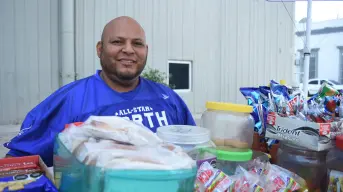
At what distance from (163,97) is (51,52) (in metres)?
4.45

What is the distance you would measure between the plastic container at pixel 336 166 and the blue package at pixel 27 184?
1010 millimetres

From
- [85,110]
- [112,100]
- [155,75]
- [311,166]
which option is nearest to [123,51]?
[112,100]

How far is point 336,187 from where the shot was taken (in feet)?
4.05

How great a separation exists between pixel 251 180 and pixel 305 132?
312 mm

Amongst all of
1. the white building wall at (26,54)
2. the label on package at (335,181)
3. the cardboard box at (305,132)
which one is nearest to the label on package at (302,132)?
the cardboard box at (305,132)

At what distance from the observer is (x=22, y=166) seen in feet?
3.43

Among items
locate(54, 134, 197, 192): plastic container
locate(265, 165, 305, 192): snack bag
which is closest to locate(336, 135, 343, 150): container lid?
locate(265, 165, 305, 192): snack bag

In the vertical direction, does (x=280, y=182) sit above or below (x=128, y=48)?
below

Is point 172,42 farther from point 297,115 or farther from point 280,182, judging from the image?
point 280,182

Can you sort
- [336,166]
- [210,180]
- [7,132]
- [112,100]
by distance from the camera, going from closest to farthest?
1. [210,180]
2. [336,166]
3. [112,100]
4. [7,132]

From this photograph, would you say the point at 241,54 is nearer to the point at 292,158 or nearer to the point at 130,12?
the point at 130,12

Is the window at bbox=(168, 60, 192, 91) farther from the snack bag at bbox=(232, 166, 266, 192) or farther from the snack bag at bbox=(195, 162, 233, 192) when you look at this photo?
the snack bag at bbox=(195, 162, 233, 192)

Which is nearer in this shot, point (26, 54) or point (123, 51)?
point (123, 51)

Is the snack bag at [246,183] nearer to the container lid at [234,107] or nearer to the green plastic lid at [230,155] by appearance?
the green plastic lid at [230,155]
